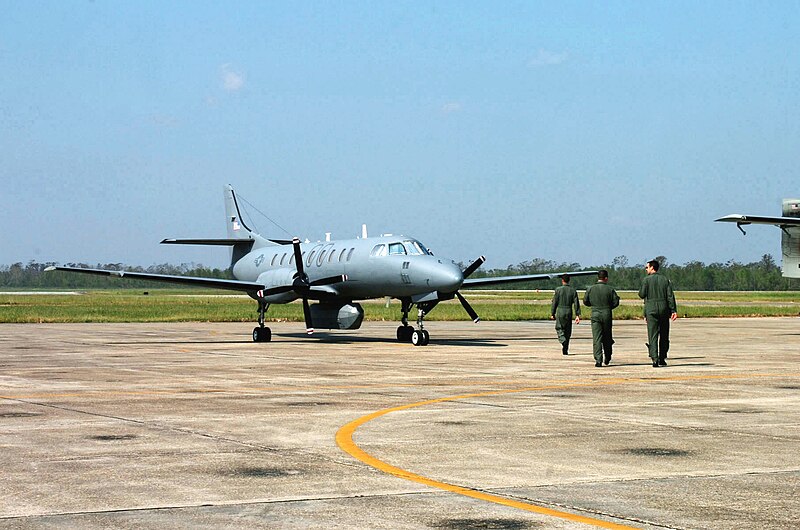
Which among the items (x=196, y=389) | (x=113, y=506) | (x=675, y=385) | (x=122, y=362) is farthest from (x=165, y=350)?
(x=113, y=506)

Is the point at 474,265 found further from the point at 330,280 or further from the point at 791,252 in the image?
the point at 791,252

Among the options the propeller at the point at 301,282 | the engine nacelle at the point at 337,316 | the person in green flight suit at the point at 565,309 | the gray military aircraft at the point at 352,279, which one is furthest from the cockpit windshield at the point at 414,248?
the person in green flight suit at the point at 565,309

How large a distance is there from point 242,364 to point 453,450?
13.8m

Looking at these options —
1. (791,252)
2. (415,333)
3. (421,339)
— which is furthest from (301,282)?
(791,252)

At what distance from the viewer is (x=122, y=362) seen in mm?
24344

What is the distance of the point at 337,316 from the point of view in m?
35.2

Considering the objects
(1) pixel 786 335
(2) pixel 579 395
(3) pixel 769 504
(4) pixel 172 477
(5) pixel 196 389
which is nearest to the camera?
(3) pixel 769 504

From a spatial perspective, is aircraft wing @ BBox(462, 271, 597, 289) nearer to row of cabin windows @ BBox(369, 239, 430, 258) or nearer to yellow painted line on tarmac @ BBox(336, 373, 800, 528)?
row of cabin windows @ BBox(369, 239, 430, 258)

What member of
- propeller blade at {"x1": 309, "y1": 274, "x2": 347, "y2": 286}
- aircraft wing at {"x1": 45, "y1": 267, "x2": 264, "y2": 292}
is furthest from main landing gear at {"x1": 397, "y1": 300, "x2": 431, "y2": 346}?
aircraft wing at {"x1": 45, "y1": 267, "x2": 264, "y2": 292}

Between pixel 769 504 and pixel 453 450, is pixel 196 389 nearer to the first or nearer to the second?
pixel 453 450

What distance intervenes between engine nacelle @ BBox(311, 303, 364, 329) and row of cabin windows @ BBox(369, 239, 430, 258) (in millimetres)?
2764

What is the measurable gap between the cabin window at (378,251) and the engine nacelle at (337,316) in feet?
8.60

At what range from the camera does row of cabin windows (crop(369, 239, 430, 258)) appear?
3234 cm

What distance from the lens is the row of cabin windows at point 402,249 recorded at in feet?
106
